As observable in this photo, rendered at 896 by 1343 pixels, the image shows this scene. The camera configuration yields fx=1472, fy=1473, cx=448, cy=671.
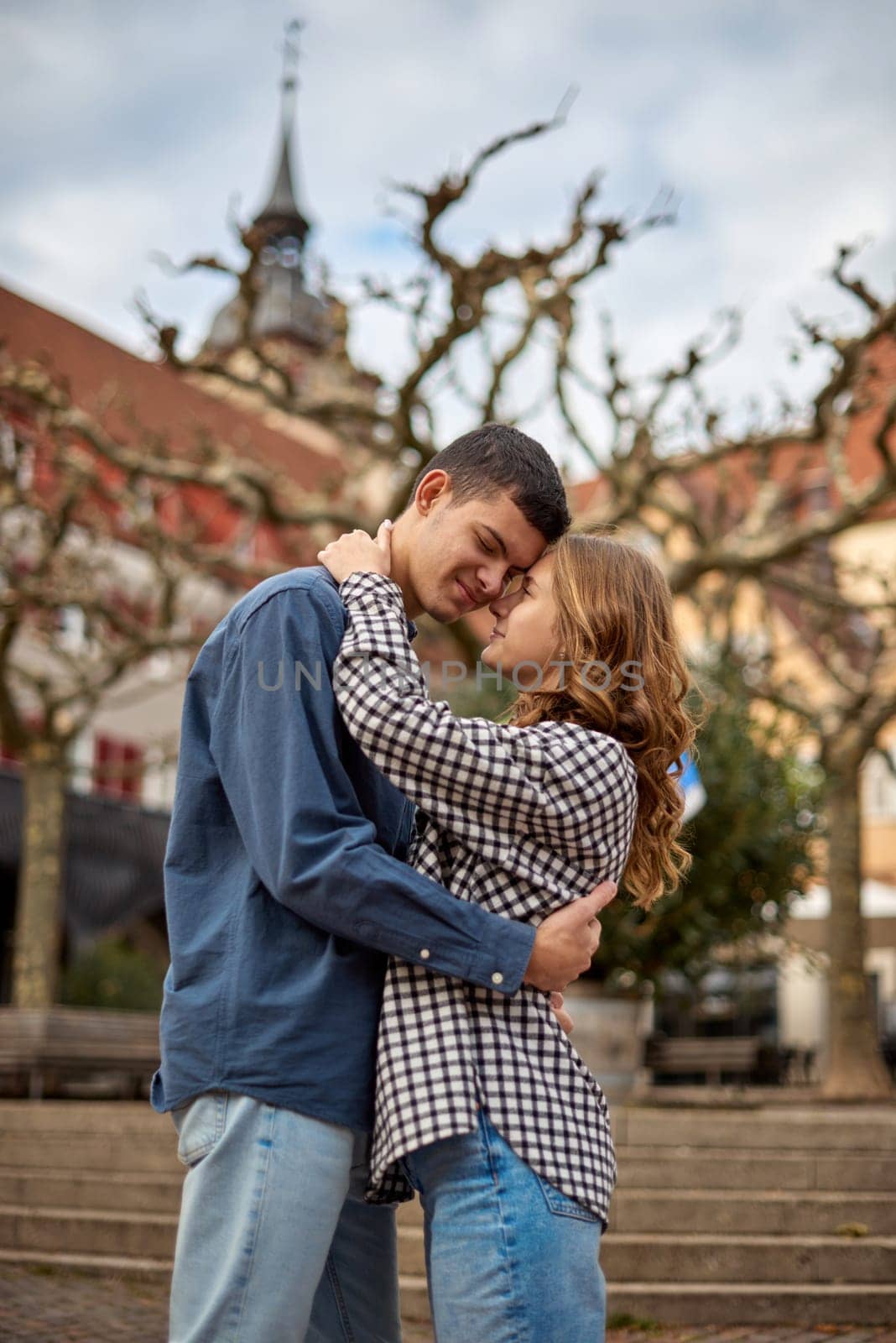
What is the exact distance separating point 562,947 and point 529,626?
0.60 metres

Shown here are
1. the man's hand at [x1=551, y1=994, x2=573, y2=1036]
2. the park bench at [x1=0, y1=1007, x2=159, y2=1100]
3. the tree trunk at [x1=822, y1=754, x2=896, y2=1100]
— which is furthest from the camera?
the tree trunk at [x1=822, y1=754, x2=896, y2=1100]

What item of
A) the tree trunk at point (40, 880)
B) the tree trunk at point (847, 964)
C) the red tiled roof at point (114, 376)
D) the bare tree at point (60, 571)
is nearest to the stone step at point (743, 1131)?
the tree trunk at point (847, 964)

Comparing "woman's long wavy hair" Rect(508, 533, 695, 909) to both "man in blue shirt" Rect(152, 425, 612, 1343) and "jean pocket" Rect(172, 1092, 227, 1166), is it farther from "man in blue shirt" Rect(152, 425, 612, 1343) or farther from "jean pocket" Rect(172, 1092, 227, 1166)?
"jean pocket" Rect(172, 1092, 227, 1166)

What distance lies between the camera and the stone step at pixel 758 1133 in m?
6.45

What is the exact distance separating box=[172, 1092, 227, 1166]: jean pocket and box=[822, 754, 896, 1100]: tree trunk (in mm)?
10179

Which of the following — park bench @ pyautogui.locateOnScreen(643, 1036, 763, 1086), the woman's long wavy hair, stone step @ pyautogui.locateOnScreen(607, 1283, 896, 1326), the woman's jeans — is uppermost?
the woman's long wavy hair

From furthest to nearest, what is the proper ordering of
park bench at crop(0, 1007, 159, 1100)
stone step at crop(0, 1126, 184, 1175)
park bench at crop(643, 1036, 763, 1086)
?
park bench at crop(643, 1036, 763, 1086) < park bench at crop(0, 1007, 159, 1100) < stone step at crop(0, 1126, 184, 1175)

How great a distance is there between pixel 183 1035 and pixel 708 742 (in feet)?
26.7

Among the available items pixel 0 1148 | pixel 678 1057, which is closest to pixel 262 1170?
pixel 0 1148

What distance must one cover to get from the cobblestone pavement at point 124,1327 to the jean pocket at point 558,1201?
2.80 m

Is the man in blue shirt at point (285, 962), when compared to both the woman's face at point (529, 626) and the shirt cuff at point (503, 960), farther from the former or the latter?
the woman's face at point (529, 626)

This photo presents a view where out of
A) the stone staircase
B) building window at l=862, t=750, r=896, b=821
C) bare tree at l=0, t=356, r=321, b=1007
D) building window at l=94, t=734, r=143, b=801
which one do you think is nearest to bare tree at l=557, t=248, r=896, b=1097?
bare tree at l=0, t=356, r=321, b=1007

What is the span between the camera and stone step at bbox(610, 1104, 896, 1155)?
6449 millimetres

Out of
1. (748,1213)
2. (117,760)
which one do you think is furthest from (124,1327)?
(117,760)
